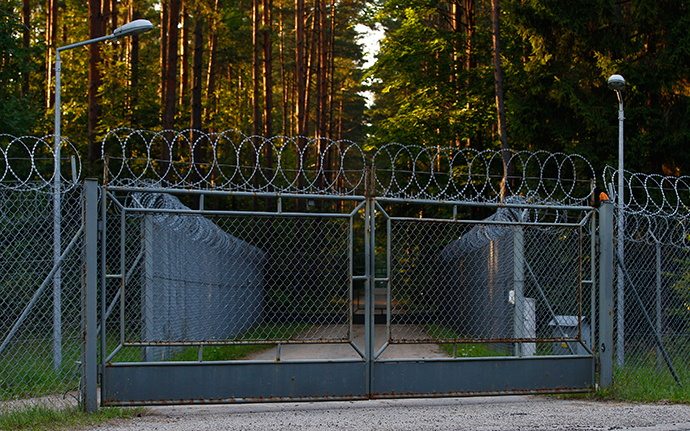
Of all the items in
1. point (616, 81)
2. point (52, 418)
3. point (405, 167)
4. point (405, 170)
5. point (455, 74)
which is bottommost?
point (52, 418)

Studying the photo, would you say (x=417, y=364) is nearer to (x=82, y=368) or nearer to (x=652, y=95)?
(x=82, y=368)

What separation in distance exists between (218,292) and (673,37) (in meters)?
11.9

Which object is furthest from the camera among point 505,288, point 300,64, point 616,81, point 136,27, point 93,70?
point 300,64

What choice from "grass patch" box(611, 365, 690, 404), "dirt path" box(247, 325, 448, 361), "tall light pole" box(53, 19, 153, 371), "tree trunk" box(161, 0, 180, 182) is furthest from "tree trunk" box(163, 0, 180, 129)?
"grass patch" box(611, 365, 690, 404)

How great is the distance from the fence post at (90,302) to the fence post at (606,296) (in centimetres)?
526

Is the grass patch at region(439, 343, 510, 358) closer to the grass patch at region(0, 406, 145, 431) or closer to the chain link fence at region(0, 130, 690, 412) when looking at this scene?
the chain link fence at region(0, 130, 690, 412)

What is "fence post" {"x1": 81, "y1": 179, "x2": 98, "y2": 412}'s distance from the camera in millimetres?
5840

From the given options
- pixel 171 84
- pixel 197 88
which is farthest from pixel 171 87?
pixel 197 88

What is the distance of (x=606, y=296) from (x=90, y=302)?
5398 mm

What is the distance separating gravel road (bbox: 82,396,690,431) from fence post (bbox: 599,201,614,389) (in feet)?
1.20

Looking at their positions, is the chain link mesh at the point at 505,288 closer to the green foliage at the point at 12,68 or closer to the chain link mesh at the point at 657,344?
the chain link mesh at the point at 657,344

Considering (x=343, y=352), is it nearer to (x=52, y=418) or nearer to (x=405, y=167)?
(x=52, y=418)

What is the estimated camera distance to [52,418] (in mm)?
5645

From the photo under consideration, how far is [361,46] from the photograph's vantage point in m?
48.5
